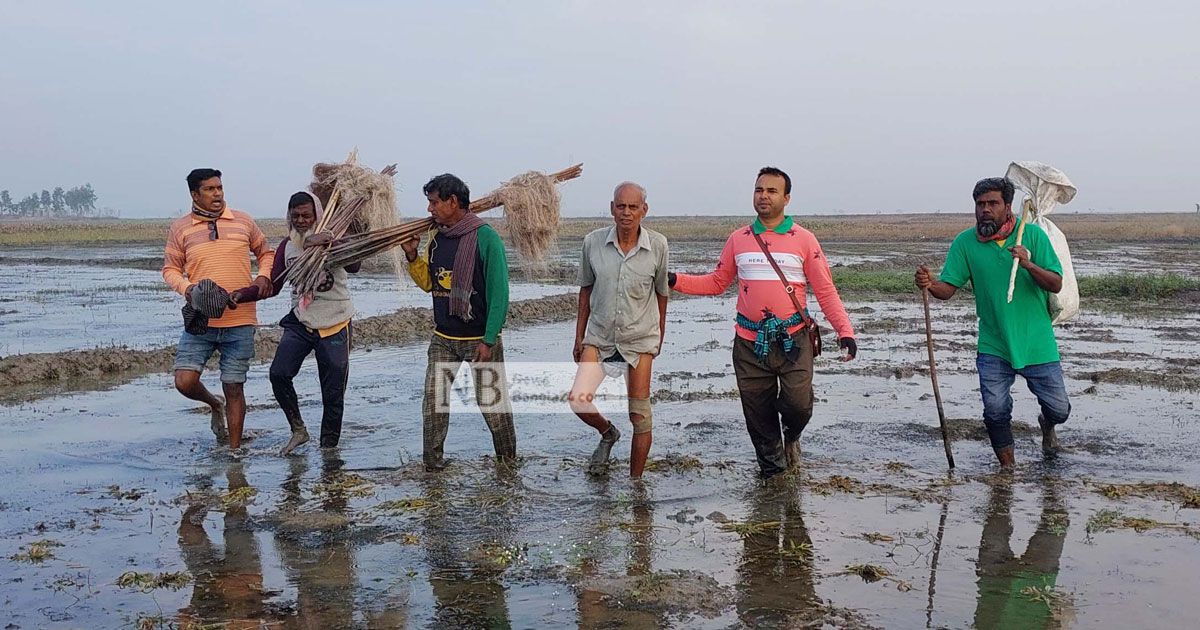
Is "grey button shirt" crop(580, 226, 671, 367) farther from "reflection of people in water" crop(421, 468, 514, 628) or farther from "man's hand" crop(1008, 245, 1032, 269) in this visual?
"man's hand" crop(1008, 245, 1032, 269)

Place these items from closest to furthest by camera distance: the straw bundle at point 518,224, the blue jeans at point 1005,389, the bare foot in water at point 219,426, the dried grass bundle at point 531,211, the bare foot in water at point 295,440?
the blue jeans at point 1005,389 < the straw bundle at point 518,224 < the dried grass bundle at point 531,211 < the bare foot in water at point 295,440 < the bare foot in water at point 219,426

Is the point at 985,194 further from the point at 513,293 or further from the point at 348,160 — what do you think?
the point at 513,293

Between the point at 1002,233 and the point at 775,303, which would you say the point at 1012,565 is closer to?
the point at 775,303

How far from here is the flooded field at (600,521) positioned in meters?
4.18

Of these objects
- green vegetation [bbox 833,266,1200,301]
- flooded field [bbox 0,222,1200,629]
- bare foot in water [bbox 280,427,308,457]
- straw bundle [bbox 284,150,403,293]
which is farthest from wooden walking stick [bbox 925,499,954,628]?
green vegetation [bbox 833,266,1200,301]

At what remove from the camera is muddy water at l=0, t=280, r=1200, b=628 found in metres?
4.18

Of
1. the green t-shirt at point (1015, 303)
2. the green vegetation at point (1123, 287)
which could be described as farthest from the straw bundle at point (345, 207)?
the green vegetation at point (1123, 287)

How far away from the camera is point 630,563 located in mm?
4691

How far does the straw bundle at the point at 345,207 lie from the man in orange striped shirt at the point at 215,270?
0.94 ft

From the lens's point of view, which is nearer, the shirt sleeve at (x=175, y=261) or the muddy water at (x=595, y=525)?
the muddy water at (x=595, y=525)

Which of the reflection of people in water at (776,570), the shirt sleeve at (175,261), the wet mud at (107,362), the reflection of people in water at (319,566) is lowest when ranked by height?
the reflection of people in water at (776,570)

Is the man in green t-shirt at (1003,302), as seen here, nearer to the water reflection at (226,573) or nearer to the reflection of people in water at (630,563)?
the reflection of people in water at (630,563)

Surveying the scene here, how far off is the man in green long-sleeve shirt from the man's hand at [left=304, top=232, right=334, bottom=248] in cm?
60

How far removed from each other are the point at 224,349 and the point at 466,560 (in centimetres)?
300
